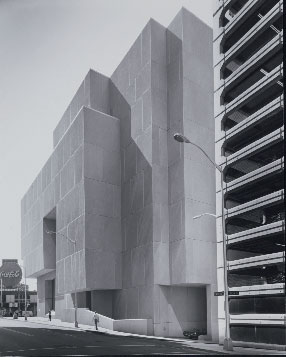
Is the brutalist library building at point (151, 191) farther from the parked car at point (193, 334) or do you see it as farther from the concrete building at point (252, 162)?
the concrete building at point (252, 162)

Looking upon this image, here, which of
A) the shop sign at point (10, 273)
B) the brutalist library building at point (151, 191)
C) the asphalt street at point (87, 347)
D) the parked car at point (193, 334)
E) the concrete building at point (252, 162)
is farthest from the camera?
the shop sign at point (10, 273)

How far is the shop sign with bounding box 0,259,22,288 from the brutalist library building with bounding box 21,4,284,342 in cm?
10034

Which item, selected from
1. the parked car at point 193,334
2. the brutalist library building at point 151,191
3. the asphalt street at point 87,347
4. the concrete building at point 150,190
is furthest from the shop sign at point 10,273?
the parked car at point 193,334

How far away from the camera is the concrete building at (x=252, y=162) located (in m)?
36.5

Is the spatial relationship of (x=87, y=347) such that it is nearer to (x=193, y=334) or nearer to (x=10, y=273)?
(x=193, y=334)

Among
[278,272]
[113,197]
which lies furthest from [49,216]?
[278,272]

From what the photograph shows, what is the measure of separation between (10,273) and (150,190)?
11986 cm

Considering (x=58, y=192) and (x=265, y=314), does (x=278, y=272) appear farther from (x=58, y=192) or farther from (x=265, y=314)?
(x=58, y=192)

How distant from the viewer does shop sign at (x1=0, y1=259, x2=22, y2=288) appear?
→ 161 metres

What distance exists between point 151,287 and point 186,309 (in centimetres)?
473

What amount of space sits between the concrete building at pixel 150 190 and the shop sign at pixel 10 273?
328ft

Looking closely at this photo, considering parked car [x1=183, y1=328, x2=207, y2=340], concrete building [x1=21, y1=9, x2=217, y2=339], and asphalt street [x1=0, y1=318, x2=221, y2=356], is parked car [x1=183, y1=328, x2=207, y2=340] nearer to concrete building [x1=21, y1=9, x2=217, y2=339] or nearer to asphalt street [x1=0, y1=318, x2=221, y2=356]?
concrete building [x1=21, y1=9, x2=217, y2=339]

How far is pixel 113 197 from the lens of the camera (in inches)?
2377

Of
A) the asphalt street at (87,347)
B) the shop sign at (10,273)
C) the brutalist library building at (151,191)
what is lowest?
the shop sign at (10,273)
